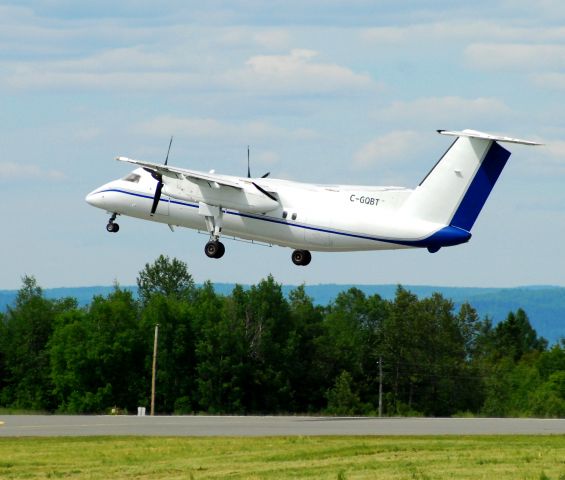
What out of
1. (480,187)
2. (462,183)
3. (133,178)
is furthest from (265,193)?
(480,187)

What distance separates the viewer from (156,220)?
199ft

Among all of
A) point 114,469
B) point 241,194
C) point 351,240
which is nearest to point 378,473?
point 114,469

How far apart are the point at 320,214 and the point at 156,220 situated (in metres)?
9.30

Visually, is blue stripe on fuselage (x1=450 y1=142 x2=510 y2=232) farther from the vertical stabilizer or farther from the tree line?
the tree line

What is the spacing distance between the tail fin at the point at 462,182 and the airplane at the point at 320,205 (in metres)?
0.04

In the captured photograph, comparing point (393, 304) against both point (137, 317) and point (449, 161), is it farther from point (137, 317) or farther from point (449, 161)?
point (449, 161)

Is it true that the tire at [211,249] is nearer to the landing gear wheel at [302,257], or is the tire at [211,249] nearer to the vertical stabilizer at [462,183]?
the landing gear wheel at [302,257]

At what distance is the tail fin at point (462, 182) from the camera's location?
5269 centimetres

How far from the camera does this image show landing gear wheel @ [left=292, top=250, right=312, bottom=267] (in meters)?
59.4

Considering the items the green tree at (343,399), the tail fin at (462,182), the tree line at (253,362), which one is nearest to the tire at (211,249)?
the tail fin at (462,182)

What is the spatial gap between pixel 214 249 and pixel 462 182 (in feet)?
40.9

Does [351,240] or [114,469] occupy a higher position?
[351,240]

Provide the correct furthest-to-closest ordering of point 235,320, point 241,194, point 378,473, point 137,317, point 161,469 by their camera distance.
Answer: point 137,317
point 235,320
point 241,194
point 161,469
point 378,473

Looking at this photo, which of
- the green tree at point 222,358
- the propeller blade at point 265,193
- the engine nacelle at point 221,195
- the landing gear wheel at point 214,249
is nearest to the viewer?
the propeller blade at point 265,193
